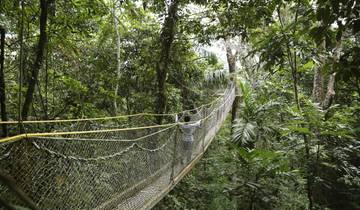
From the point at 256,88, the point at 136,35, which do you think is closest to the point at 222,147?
the point at 256,88

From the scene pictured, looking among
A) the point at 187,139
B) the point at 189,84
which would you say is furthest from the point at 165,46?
the point at 189,84

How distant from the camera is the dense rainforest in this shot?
8.21 feet

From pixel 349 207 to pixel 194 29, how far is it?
3148 millimetres

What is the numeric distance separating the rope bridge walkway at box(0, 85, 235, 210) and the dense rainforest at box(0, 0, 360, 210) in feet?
2.16

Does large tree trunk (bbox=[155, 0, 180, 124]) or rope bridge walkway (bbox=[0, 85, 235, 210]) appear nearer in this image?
rope bridge walkway (bbox=[0, 85, 235, 210])

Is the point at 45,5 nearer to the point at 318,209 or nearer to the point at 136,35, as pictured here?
the point at 136,35

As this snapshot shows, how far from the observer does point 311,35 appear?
990mm

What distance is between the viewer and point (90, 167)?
140 cm

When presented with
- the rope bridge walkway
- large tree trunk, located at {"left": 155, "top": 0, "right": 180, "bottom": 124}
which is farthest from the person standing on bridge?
large tree trunk, located at {"left": 155, "top": 0, "right": 180, "bottom": 124}

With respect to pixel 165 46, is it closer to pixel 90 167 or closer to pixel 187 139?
pixel 187 139

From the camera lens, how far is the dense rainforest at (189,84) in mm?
2504

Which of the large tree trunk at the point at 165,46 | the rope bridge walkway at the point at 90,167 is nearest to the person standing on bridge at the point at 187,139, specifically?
the rope bridge walkway at the point at 90,167

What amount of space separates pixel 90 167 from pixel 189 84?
3299 mm

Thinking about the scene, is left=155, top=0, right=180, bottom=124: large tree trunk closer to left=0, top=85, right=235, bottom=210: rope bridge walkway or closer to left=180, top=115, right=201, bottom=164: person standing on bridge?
left=180, top=115, right=201, bottom=164: person standing on bridge
